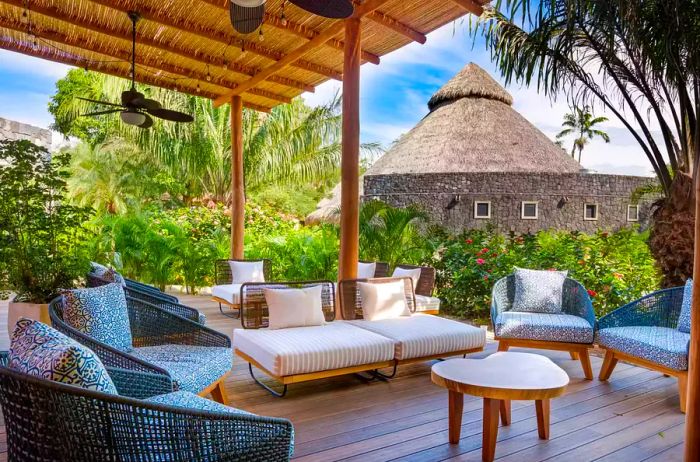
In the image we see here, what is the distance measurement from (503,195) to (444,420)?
13306mm

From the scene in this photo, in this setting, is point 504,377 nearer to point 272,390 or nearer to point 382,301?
point 272,390

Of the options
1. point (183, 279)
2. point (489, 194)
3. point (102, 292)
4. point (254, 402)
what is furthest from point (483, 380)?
point (489, 194)

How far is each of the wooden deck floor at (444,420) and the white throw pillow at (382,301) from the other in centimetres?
57

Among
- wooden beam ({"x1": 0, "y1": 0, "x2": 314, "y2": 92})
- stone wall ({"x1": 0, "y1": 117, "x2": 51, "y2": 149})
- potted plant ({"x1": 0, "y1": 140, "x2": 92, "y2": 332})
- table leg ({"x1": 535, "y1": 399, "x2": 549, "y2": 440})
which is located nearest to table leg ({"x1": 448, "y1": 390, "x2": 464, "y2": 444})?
table leg ({"x1": 535, "y1": 399, "x2": 549, "y2": 440})

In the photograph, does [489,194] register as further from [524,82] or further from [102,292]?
[102,292]

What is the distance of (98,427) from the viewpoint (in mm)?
1439

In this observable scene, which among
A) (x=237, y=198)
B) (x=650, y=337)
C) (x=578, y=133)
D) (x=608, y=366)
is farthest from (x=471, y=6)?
(x=578, y=133)

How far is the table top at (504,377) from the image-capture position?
251 cm

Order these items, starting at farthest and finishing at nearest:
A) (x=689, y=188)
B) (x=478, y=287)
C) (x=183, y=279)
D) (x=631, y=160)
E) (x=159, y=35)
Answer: (x=631, y=160)
(x=183, y=279)
(x=478, y=287)
(x=159, y=35)
(x=689, y=188)

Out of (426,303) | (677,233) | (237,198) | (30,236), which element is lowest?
(426,303)

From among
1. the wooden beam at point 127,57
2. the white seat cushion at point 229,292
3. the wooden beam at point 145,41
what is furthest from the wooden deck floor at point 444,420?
the wooden beam at point 127,57

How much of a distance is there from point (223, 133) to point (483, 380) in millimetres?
12189

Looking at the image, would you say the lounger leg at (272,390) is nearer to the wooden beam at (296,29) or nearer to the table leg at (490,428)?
the table leg at (490,428)

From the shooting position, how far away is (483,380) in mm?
2629
